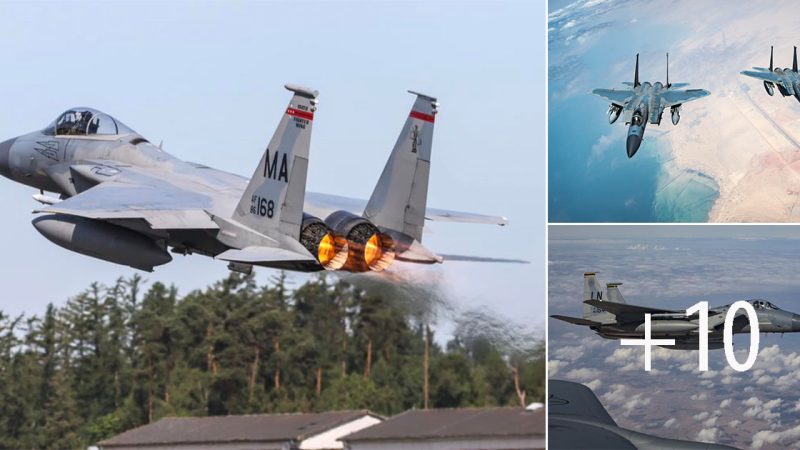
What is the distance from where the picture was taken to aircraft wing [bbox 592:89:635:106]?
20.6 m

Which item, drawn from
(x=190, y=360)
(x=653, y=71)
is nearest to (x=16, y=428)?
(x=190, y=360)

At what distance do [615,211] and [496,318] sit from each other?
14.3 feet

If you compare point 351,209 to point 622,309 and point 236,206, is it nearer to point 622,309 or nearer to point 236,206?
point 236,206

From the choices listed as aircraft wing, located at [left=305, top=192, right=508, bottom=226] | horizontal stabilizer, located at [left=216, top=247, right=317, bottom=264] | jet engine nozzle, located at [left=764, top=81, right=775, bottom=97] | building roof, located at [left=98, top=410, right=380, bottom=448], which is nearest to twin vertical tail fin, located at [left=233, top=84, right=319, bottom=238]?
horizontal stabilizer, located at [left=216, top=247, right=317, bottom=264]

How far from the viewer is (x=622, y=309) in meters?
20.5

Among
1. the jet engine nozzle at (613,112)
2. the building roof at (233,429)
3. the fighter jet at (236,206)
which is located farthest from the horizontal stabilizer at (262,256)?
the building roof at (233,429)

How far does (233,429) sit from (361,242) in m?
17.0

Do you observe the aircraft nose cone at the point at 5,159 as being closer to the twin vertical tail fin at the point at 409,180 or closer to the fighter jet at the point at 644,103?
the twin vertical tail fin at the point at 409,180

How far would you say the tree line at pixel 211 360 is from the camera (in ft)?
120

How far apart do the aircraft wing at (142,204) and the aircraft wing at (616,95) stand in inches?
219

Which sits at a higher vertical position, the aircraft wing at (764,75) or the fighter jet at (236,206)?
the aircraft wing at (764,75)

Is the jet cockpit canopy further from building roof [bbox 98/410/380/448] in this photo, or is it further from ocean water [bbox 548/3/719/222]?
building roof [bbox 98/410/380/448]

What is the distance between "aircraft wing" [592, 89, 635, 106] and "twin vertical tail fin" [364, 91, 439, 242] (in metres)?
2.65

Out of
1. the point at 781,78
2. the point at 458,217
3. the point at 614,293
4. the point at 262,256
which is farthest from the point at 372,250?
the point at 781,78
